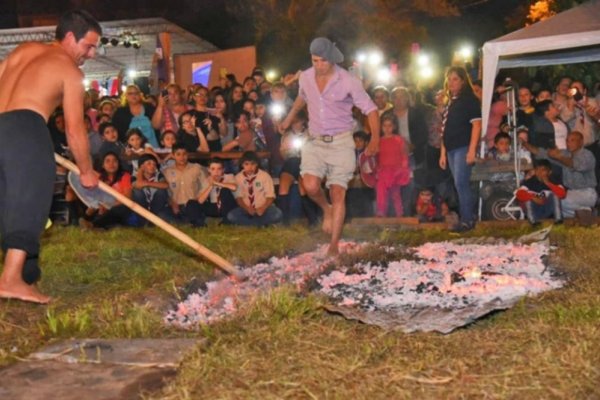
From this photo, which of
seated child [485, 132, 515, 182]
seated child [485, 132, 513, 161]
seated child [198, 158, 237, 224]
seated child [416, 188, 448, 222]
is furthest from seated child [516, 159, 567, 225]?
seated child [198, 158, 237, 224]

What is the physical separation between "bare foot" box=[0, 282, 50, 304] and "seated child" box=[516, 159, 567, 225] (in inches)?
286

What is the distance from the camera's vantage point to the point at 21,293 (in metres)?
5.94

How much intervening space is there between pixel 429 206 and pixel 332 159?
4.34m

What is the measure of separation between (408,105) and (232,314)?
783 cm

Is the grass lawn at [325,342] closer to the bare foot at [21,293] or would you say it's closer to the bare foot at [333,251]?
the bare foot at [21,293]

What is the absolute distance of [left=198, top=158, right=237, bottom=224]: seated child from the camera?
1237 centimetres

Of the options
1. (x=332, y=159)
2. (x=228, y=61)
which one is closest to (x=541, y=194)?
(x=332, y=159)

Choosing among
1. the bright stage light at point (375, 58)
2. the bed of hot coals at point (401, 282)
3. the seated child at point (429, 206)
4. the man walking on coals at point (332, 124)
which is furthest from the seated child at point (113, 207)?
the bright stage light at point (375, 58)

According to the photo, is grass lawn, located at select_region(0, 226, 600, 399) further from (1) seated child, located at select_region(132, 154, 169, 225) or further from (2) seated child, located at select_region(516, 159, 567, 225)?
(1) seated child, located at select_region(132, 154, 169, 225)

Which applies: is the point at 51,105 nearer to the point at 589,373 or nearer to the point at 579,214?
the point at 589,373

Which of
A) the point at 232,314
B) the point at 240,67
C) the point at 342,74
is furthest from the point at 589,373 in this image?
the point at 240,67

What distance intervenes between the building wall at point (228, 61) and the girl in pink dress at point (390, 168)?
7909 millimetres

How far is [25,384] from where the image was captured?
4.18 m

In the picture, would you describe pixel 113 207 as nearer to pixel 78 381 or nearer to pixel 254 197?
pixel 254 197
